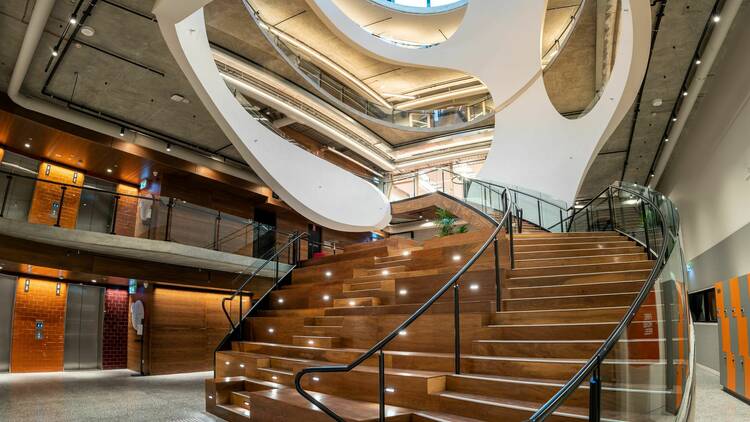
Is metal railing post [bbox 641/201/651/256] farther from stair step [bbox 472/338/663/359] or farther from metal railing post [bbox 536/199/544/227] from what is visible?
metal railing post [bbox 536/199/544/227]

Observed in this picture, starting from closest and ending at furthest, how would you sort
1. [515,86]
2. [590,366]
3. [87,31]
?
[590,366], [87,31], [515,86]

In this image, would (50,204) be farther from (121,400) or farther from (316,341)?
(316,341)

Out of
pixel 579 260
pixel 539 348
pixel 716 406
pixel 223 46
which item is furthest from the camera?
pixel 223 46

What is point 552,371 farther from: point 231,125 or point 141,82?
point 141,82

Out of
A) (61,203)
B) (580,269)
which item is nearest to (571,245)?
(580,269)

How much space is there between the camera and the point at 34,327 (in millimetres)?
13047

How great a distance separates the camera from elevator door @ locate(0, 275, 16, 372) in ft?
40.6

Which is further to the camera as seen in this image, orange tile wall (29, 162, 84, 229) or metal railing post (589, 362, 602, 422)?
orange tile wall (29, 162, 84, 229)

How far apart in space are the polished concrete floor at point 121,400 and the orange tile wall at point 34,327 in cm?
107

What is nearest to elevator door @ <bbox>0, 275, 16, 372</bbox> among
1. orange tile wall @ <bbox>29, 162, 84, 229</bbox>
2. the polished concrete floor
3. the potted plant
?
the polished concrete floor

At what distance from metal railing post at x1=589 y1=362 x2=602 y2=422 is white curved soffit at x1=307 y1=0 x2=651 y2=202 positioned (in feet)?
35.7

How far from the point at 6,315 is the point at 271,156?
26.0 feet

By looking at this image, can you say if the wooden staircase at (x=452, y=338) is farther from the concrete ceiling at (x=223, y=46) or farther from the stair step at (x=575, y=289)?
the concrete ceiling at (x=223, y=46)

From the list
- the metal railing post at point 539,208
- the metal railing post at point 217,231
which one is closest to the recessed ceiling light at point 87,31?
the metal railing post at point 217,231
